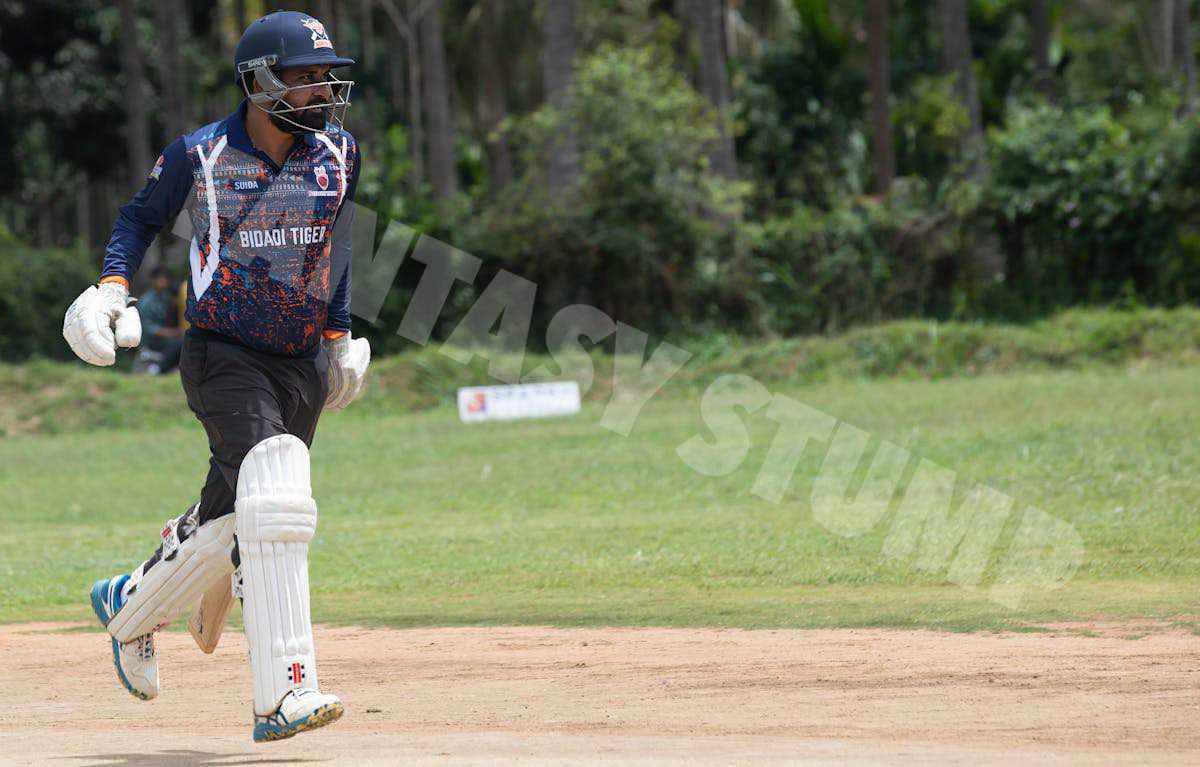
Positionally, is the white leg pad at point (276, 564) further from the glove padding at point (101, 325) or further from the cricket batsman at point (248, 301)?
the glove padding at point (101, 325)

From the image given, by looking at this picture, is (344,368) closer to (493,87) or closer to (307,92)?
(307,92)

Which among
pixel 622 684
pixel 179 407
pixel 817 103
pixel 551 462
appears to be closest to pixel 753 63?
pixel 817 103

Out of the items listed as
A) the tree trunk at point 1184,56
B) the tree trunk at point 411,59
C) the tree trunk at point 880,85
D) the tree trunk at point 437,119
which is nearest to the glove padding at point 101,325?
the tree trunk at point 1184,56

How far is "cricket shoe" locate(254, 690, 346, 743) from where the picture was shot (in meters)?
4.82

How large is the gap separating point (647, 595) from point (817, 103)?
31663 mm

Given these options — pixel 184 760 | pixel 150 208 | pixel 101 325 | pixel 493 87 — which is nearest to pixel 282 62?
pixel 150 208

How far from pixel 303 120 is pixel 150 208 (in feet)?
2.16

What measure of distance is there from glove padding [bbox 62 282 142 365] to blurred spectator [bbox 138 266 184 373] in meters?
17.9

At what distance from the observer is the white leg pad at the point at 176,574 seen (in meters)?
5.51

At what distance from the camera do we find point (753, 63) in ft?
131

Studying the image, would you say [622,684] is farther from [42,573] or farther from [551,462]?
[551,462]

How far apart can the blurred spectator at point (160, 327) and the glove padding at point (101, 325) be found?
58.8 feet

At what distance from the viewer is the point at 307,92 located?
551cm

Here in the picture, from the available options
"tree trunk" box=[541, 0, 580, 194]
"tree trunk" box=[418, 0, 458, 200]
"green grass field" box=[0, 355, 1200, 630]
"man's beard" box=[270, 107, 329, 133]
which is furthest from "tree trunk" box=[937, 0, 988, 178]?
"man's beard" box=[270, 107, 329, 133]
